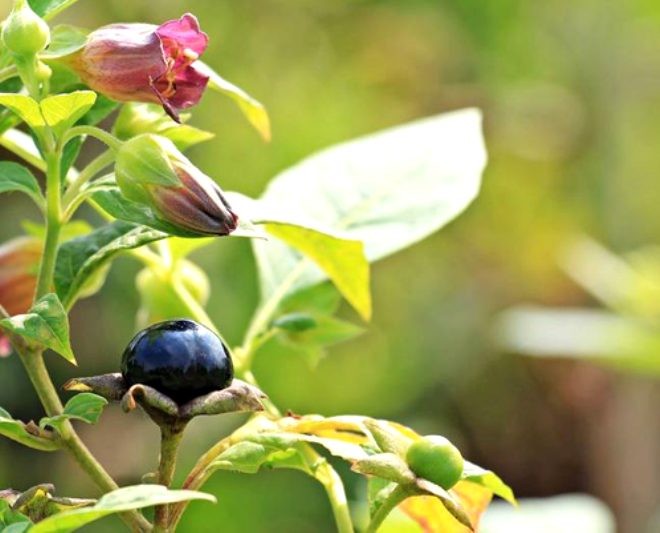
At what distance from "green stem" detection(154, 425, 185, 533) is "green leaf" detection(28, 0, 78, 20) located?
0.27 meters

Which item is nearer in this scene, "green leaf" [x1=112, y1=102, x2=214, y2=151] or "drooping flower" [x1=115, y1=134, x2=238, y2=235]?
"drooping flower" [x1=115, y1=134, x2=238, y2=235]

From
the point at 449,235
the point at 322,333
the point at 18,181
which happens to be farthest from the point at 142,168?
the point at 449,235

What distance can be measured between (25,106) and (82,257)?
16 cm

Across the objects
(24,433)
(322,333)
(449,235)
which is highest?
(24,433)

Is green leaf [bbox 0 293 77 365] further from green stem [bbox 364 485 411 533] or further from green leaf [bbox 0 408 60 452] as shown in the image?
green stem [bbox 364 485 411 533]

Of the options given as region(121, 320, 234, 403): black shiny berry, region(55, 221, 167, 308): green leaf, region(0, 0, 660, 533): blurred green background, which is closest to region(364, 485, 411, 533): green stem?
region(121, 320, 234, 403): black shiny berry

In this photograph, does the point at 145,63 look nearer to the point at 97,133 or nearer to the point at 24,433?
the point at 97,133

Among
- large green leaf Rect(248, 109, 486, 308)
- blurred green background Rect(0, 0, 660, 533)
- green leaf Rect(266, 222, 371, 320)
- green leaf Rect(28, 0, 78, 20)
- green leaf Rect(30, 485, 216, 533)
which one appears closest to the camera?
green leaf Rect(30, 485, 216, 533)

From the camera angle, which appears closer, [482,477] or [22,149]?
[482,477]

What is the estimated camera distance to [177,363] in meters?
0.70

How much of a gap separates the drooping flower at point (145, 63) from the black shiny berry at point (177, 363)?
13 cm

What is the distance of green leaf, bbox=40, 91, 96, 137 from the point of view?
2.34 ft

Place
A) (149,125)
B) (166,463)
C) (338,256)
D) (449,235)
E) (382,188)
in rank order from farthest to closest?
(449,235) → (382,188) → (338,256) → (149,125) → (166,463)

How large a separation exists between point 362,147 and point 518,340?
1559 mm
